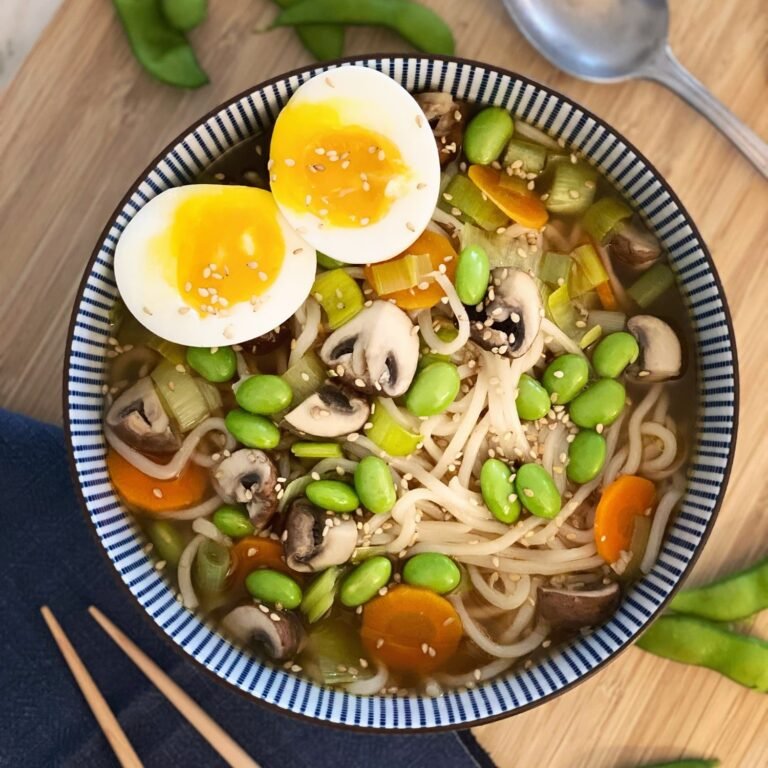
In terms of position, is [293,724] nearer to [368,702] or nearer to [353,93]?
[368,702]

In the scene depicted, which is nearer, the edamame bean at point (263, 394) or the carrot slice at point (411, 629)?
the edamame bean at point (263, 394)

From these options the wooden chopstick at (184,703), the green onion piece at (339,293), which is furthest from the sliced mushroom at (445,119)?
the wooden chopstick at (184,703)

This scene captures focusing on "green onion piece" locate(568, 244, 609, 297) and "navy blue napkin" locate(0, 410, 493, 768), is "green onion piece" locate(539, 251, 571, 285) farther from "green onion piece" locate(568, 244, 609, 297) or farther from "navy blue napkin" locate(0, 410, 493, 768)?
"navy blue napkin" locate(0, 410, 493, 768)

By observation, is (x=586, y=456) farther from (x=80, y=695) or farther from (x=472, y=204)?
(x=80, y=695)

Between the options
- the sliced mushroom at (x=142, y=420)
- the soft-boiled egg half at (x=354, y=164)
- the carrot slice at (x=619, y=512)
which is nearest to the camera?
the soft-boiled egg half at (x=354, y=164)

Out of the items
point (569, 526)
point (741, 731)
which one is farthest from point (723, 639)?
point (569, 526)

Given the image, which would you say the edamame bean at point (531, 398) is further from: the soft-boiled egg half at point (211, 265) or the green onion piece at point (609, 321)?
the soft-boiled egg half at point (211, 265)

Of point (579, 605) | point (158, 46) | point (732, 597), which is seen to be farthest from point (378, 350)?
point (732, 597)
